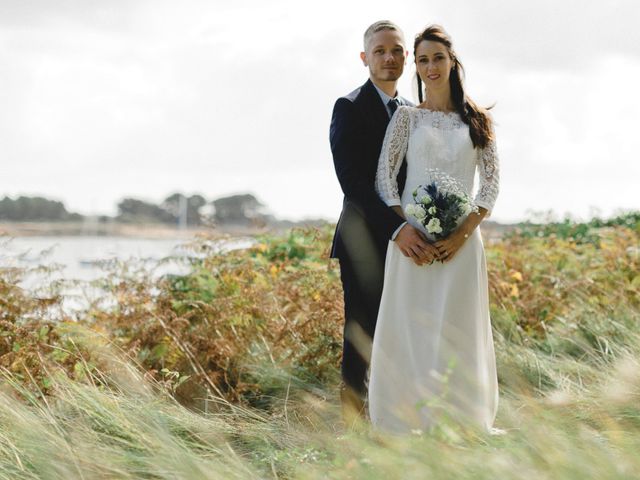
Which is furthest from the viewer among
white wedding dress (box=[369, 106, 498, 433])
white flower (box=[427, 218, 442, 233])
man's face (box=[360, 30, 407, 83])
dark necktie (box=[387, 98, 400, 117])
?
dark necktie (box=[387, 98, 400, 117])

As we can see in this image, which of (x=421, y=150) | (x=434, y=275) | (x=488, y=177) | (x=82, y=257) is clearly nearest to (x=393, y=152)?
(x=421, y=150)

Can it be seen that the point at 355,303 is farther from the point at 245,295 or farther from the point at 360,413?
the point at 245,295

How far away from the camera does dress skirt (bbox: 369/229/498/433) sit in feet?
14.9

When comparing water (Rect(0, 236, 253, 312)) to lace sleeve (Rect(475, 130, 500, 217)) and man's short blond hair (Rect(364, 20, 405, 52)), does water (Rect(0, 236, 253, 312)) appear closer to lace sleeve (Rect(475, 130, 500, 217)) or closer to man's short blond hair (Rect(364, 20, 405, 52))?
man's short blond hair (Rect(364, 20, 405, 52))

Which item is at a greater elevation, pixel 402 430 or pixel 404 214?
pixel 404 214

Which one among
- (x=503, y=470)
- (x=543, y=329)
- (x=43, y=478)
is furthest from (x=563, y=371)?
(x=43, y=478)

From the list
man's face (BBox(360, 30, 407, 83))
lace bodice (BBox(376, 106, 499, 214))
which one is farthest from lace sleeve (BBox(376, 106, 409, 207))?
man's face (BBox(360, 30, 407, 83))

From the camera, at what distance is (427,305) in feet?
15.0

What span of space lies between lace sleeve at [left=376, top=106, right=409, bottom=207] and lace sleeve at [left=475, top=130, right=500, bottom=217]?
0.43 meters

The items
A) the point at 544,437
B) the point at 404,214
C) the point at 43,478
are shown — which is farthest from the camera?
the point at 404,214

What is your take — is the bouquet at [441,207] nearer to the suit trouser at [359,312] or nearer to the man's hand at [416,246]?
the man's hand at [416,246]

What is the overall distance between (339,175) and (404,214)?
0.43 m

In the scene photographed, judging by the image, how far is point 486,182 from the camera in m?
4.66

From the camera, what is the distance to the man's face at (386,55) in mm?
4617
